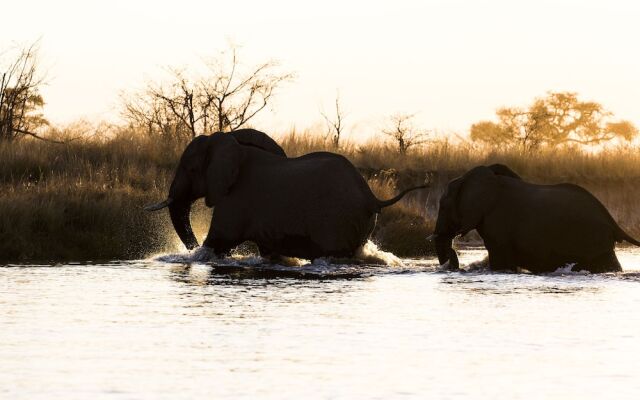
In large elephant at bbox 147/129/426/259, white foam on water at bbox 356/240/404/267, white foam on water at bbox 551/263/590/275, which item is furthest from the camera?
white foam on water at bbox 356/240/404/267

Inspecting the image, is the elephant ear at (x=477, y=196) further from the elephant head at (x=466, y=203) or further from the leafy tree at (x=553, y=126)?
the leafy tree at (x=553, y=126)

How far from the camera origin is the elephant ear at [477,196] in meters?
16.6

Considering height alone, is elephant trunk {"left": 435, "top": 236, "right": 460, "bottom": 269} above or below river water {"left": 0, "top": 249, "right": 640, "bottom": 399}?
above

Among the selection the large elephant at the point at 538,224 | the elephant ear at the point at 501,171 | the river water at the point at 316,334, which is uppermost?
the elephant ear at the point at 501,171

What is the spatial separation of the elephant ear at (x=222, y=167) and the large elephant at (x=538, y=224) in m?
2.88

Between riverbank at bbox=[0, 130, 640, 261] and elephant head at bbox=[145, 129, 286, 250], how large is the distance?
4.37 feet

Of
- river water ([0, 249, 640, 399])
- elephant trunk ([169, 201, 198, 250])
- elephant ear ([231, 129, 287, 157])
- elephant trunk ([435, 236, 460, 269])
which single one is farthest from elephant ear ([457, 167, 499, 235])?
elephant trunk ([169, 201, 198, 250])

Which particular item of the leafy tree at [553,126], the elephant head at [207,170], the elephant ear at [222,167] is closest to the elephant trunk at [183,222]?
the elephant head at [207,170]

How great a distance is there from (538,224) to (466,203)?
0.98 metres

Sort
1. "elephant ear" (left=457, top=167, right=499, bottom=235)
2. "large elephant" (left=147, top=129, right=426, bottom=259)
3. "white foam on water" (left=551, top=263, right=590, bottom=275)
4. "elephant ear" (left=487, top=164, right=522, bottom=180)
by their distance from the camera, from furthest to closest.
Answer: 1. "large elephant" (left=147, top=129, right=426, bottom=259)
2. "elephant ear" (left=487, top=164, right=522, bottom=180)
3. "elephant ear" (left=457, top=167, right=499, bottom=235)
4. "white foam on water" (left=551, top=263, right=590, bottom=275)

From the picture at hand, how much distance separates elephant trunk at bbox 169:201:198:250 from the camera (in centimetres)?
1936

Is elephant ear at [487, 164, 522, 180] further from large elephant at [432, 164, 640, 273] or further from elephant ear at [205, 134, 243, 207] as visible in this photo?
elephant ear at [205, 134, 243, 207]

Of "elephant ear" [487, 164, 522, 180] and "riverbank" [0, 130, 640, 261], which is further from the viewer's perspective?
"riverbank" [0, 130, 640, 261]

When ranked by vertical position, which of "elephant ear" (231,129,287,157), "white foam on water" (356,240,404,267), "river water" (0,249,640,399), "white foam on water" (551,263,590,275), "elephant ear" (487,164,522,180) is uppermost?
"elephant ear" (231,129,287,157)
